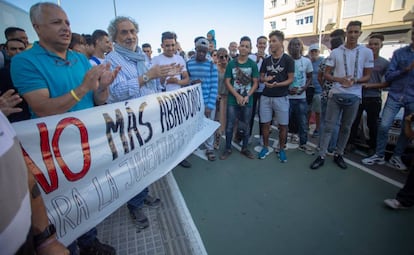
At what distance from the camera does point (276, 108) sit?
3.87m

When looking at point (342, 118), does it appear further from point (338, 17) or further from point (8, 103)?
point (338, 17)

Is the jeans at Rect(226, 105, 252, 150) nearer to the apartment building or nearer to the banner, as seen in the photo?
the banner

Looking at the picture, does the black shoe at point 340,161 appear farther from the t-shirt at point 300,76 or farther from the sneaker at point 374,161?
the t-shirt at point 300,76

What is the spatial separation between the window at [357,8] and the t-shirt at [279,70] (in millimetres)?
23984

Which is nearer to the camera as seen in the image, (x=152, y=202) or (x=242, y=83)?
(x=152, y=202)

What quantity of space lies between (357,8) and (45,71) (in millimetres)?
28593

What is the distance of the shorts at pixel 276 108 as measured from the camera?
384 cm

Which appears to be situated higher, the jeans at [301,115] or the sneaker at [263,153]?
the jeans at [301,115]

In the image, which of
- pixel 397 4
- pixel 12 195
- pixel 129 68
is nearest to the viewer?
pixel 12 195

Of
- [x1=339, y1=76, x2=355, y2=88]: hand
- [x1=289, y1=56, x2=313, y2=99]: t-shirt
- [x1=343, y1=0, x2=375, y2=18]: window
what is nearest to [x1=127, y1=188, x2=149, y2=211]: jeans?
[x1=339, y1=76, x2=355, y2=88]: hand

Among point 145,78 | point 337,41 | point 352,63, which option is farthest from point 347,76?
point 145,78

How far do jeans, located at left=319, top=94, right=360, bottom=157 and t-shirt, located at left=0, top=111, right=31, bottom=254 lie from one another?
3817mm

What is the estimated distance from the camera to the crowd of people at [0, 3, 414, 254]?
58.1 inches

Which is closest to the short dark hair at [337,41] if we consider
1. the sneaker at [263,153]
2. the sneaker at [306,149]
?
the sneaker at [306,149]
